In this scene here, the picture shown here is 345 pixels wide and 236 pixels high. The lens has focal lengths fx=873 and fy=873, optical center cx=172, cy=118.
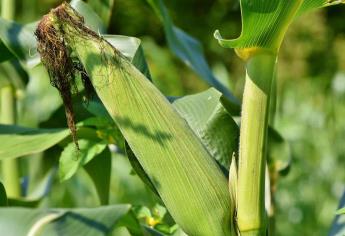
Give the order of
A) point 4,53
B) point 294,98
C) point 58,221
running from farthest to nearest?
point 294,98 < point 4,53 < point 58,221

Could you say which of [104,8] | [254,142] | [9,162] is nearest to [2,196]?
[254,142]

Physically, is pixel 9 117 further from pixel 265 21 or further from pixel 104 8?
pixel 265 21

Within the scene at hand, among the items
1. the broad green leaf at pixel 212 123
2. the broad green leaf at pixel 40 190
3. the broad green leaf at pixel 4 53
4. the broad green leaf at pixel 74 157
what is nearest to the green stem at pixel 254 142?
the broad green leaf at pixel 212 123

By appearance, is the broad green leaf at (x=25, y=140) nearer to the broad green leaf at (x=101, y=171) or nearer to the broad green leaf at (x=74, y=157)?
the broad green leaf at (x=74, y=157)

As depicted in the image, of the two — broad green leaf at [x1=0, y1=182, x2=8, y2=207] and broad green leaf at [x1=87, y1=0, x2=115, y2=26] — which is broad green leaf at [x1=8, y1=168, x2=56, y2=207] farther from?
broad green leaf at [x1=0, y1=182, x2=8, y2=207]

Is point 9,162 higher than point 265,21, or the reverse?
point 265,21
